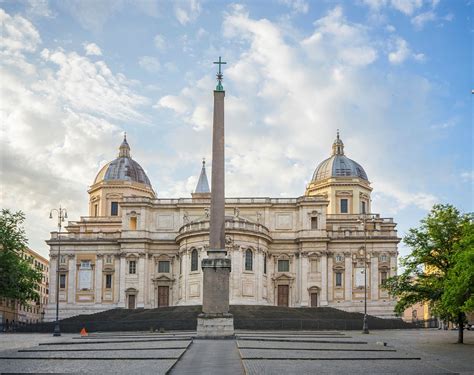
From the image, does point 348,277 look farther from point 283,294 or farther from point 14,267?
point 14,267

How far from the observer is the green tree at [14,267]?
117 ft

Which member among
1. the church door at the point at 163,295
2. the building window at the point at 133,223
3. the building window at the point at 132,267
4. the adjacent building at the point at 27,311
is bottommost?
the adjacent building at the point at 27,311

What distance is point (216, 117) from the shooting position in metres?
45.7

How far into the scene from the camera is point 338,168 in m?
97.9

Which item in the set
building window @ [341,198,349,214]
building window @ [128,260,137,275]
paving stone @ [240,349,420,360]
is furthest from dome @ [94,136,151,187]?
paving stone @ [240,349,420,360]

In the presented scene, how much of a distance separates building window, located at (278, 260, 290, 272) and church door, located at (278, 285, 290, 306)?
2.01m

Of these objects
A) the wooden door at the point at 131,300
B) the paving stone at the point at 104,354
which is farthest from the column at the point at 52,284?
the paving stone at the point at 104,354

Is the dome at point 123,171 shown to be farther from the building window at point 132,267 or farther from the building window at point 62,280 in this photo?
the building window at point 62,280

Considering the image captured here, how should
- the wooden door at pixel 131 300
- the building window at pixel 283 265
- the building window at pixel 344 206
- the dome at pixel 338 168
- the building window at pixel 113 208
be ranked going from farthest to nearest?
the building window at pixel 113 208
the dome at pixel 338 168
the building window at pixel 344 206
the building window at pixel 283 265
the wooden door at pixel 131 300

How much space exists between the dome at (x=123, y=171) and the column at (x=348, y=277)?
3161 cm

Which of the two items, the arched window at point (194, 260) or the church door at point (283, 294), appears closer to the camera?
the arched window at point (194, 260)

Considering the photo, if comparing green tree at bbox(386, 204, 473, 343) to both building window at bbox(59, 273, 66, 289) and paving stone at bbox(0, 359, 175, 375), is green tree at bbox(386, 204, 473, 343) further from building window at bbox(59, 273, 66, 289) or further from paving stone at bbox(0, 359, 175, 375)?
building window at bbox(59, 273, 66, 289)

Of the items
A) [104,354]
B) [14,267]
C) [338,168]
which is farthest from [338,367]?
[338,168]

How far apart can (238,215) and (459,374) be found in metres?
64.1
